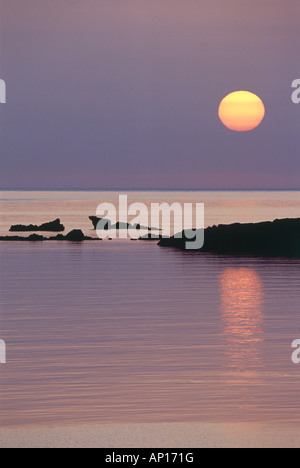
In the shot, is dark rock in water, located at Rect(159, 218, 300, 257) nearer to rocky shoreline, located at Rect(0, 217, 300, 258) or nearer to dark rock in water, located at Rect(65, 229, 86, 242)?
rocky shoreline, located at Rect(0, 217, 300, 258)


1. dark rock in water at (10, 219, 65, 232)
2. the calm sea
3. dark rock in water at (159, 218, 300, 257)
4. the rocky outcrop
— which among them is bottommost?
the calm sea

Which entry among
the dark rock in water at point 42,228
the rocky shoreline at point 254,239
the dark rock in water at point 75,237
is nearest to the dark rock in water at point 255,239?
the rocky shoreline at point 254,239

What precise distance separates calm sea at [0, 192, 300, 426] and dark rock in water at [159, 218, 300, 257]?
11637 millimetres

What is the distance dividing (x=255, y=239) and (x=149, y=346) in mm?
29670

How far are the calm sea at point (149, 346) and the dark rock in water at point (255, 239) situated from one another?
1164 cm

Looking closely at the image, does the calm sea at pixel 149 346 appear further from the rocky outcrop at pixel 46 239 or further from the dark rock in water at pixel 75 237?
the dark rock in water at pixel 75 237

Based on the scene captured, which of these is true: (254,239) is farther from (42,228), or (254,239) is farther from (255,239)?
(42,228)

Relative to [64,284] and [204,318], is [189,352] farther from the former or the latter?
[64,284]

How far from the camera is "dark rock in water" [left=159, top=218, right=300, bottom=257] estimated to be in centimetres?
4384

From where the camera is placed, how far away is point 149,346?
16484 mm

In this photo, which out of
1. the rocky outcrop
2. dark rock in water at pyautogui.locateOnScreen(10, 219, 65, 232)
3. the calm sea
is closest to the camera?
Answer: the calm sea

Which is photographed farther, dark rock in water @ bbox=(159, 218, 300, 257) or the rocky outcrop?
the rocky outcrop

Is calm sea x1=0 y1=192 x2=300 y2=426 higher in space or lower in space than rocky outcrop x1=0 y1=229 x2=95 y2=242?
lower

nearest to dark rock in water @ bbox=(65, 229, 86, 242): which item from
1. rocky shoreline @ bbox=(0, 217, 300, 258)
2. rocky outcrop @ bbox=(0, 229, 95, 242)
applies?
rocky outcrop @ bbox=(0, 229, 95, 242)
